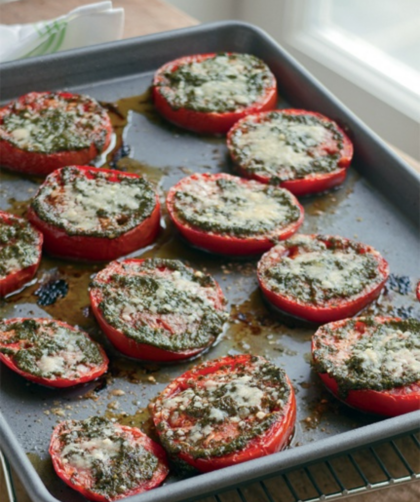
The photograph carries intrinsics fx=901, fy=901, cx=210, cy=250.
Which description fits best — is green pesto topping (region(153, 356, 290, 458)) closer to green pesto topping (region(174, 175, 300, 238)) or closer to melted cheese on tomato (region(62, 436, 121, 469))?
melted cheese on tomato (region(62, 436, 121, 469))

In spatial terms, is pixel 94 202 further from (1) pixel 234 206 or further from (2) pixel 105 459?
(2) pixel 105 459

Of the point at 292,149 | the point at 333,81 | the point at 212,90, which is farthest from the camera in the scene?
the point at 333,81

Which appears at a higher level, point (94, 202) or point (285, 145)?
point (285, 145)

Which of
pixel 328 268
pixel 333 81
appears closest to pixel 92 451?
pixel 328 268

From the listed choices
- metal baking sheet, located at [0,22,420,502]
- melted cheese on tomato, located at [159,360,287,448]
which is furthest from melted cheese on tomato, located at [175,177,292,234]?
melted cheese on tomato, located at [159,360,287,448]

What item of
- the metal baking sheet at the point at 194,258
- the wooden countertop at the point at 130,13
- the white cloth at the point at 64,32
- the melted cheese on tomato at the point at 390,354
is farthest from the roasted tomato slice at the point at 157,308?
the wooden countertop at the point at 130,13

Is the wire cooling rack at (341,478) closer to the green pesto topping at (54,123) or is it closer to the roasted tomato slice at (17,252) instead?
the roasted tomato slice at (17,252)

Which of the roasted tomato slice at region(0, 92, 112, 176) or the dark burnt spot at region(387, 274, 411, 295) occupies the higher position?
the dark burnt spot at region(387, 274, 411, 295)
